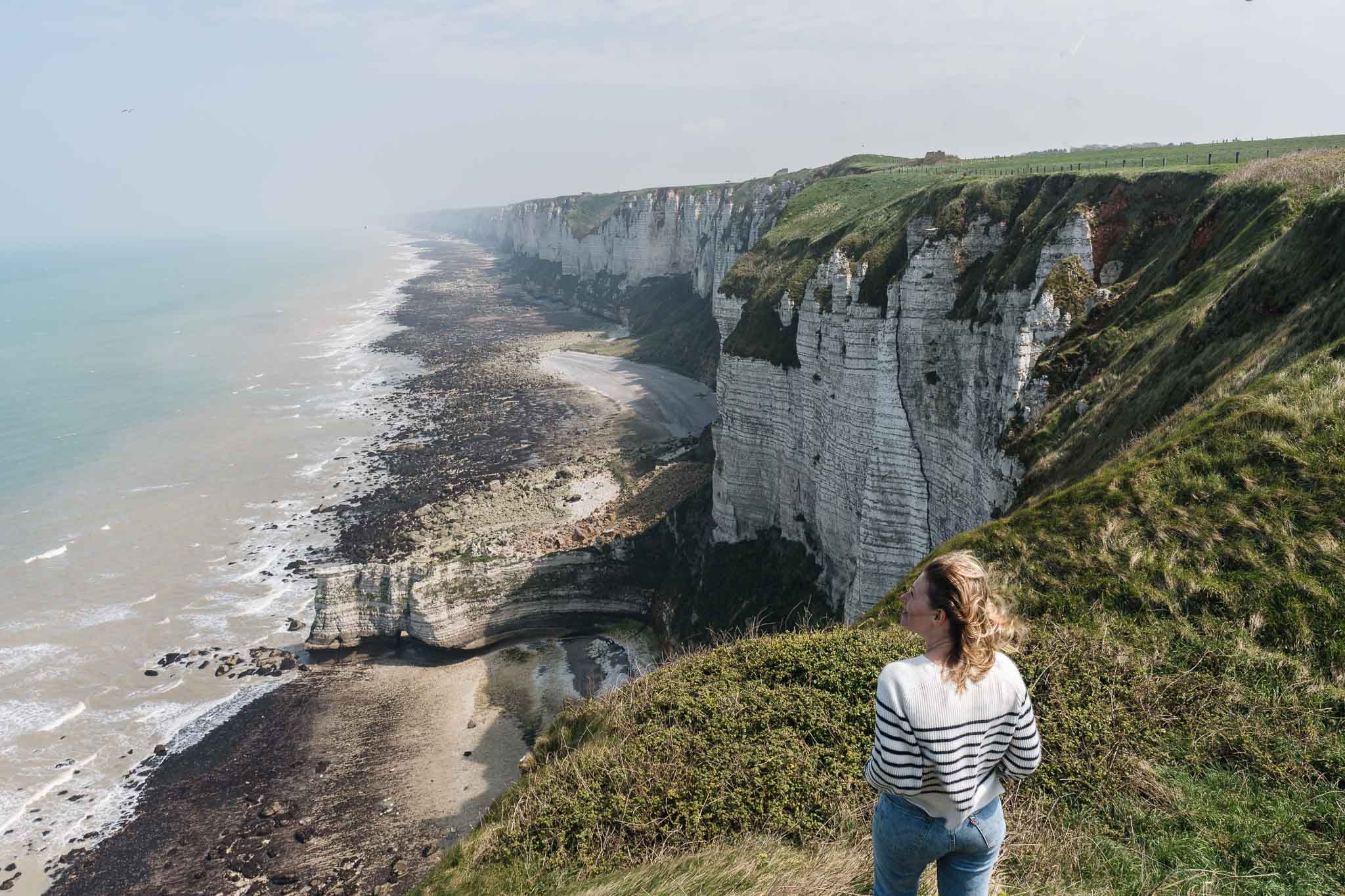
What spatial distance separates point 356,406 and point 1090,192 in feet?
225

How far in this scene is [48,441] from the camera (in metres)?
69.3

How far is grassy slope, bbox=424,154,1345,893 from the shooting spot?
711 cm

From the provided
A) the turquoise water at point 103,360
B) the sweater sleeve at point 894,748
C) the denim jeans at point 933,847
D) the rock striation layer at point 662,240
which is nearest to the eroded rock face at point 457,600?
the denim jeans at point 933,847

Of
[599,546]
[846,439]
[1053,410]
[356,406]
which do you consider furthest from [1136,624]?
[356,406]

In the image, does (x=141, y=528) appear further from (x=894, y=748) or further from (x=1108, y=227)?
(x=894, y=748)

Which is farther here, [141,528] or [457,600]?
[141,528]

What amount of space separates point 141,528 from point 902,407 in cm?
4844

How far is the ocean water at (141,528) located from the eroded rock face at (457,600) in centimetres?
415

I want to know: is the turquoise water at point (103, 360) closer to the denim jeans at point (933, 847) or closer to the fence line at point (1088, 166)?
the denim jeans at point (933, 847)

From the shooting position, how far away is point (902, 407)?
3005 centimetres

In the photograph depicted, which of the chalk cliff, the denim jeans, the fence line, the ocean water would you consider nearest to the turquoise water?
the ocean water

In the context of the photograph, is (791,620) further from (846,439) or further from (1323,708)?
(1323,708)

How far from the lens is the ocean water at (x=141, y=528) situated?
31.5m

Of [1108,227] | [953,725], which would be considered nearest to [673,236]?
[1108,227]
